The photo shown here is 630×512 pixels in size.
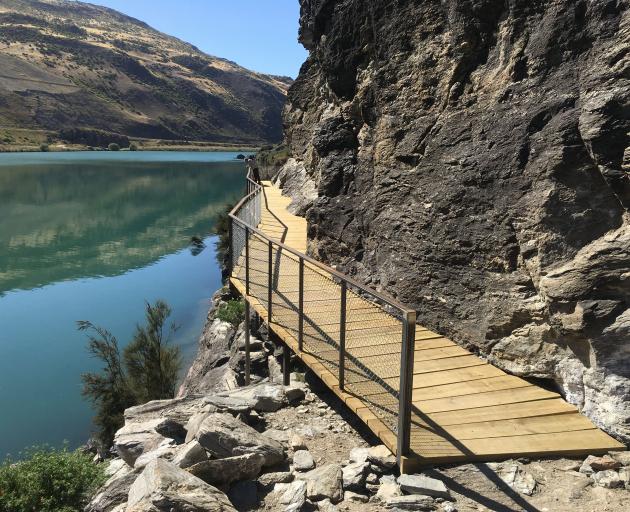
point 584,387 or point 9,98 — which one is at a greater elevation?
point 9,98

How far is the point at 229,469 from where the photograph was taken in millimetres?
4367

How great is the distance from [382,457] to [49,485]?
4.06 metres

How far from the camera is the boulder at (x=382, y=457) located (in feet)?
14.5

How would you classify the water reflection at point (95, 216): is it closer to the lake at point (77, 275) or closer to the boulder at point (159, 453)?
the lake at point (77, 275)

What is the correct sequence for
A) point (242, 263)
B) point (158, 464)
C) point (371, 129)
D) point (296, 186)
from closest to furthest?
point (158, 464), point (371, 129), point (242, 263), point (296, 186)

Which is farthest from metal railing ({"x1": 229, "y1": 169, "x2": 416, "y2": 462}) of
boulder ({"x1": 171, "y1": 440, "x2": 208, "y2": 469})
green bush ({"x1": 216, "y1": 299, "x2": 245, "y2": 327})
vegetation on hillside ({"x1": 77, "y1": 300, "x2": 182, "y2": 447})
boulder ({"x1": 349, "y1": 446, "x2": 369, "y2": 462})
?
vegetation on hillside ({"x1": 77, "y1": 300, "x2": 182, "y2": 447})

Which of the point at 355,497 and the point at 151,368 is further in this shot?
the point at 151,368

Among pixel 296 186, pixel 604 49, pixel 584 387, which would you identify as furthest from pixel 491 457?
pixel 296 186

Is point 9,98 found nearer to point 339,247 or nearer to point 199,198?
point 199,198

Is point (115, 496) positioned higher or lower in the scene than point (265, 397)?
lower

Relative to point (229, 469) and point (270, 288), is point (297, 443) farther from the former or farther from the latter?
point (270, 288)

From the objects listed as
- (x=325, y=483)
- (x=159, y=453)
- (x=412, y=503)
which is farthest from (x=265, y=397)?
(x=412, y=503)

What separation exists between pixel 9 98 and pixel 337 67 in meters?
141

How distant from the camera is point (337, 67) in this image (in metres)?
9.73
